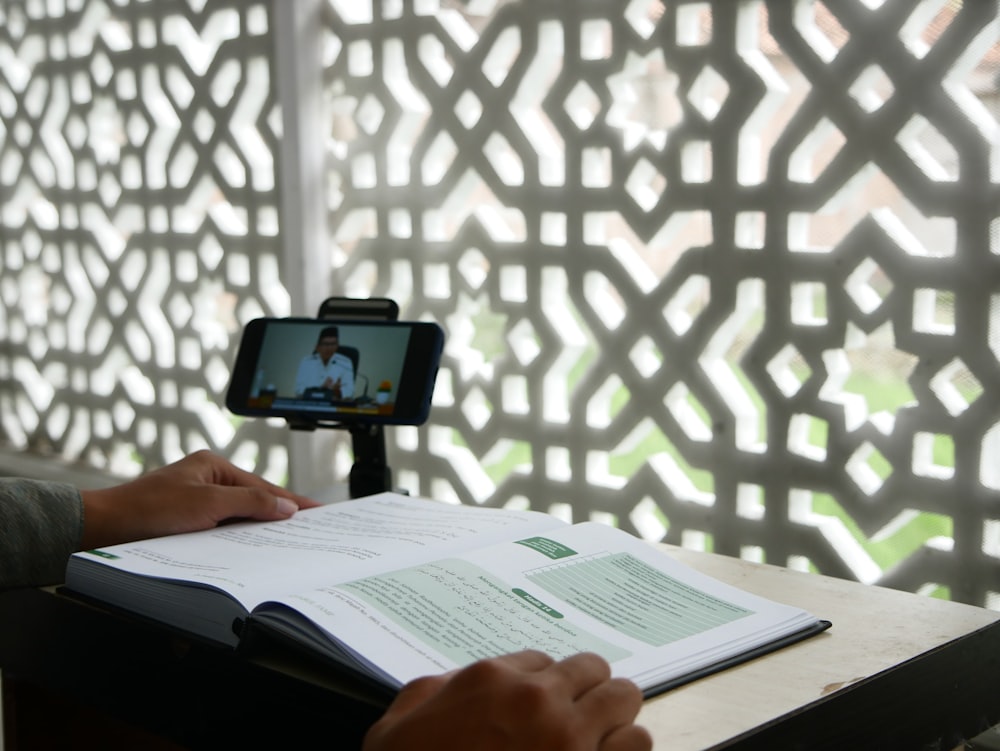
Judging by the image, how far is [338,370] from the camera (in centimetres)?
130

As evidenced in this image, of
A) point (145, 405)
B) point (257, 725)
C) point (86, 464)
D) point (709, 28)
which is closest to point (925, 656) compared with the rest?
point (257, 725)

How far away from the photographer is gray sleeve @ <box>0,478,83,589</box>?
3.24 ft

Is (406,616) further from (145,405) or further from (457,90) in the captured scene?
(145,405)

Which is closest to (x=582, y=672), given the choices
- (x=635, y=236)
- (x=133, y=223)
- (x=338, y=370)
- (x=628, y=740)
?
(x=628, y=740)

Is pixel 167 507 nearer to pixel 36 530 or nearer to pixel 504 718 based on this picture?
pixel 36 530

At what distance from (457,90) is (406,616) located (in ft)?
4.41

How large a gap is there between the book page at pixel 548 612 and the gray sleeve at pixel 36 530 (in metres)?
0.36

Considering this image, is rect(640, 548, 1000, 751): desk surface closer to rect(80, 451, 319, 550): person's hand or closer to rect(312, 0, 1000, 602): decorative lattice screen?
rect(80, 451, 319, 550): person's hand

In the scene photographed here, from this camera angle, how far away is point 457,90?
1928 mm

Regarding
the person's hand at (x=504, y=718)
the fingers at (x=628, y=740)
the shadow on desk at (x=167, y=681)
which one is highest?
the person's hand at (x=504, y=718)

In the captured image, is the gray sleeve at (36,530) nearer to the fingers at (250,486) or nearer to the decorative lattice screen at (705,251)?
the fingers at (250,486)

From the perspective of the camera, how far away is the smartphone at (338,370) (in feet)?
4.15

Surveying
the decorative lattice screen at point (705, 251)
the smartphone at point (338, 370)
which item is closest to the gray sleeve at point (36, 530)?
the smartphone at point (338, 370)

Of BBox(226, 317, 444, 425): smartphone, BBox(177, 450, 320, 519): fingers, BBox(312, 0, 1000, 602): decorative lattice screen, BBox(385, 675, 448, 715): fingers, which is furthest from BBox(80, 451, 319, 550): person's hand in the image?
BBox(312, 0, 1000, 602): decorative lattice screen
